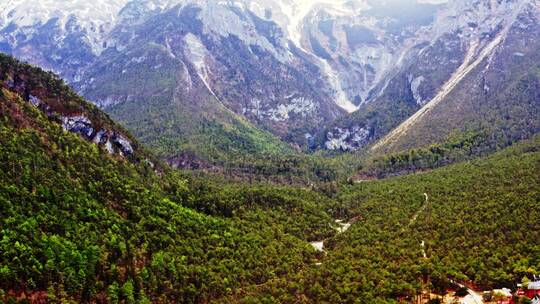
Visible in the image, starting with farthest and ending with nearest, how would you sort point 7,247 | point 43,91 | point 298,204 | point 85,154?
point 298,204
point 43,91
point 85,154
point 7,247

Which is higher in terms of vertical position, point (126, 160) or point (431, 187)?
point (431, 187)

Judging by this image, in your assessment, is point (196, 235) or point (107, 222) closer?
point (107, 222)

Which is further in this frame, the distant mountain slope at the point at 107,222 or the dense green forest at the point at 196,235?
the dense green forest at the point at 196,235

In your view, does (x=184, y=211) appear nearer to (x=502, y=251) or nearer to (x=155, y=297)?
(x=155, y=297)

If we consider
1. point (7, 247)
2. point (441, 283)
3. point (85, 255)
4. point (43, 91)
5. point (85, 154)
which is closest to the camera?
point (7, 247)

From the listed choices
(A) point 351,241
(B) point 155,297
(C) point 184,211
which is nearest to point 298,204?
(A) point 351,241

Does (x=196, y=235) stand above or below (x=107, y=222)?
above

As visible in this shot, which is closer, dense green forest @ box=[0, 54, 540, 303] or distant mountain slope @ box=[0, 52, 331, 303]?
distant mountain slope @ box=[0, 52, 331, 303]

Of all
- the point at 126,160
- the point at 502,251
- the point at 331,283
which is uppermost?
the point at 126,160
